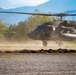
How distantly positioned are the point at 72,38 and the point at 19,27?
153 feet

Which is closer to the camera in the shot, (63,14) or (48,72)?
(48,72)

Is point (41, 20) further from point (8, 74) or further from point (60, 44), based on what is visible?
point (8, 74)

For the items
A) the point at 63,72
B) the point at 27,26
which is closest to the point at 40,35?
the point at 63,72

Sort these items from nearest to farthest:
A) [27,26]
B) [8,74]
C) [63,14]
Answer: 1. [8,74]
2. [63,14]
3. [27,26]

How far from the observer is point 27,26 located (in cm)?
7350

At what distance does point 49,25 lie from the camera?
103 feet

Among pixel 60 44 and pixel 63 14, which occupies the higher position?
pixel 63 14

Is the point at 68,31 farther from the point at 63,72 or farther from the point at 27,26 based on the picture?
the point at 27,26

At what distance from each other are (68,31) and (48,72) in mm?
21977

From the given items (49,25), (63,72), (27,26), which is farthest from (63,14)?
(27,26)

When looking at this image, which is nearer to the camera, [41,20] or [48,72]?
[48,72]

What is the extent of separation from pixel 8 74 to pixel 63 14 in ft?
72.2

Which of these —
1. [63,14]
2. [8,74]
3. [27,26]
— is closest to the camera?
[8,74]

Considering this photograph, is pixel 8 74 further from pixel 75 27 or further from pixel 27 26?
pixel 27 26
